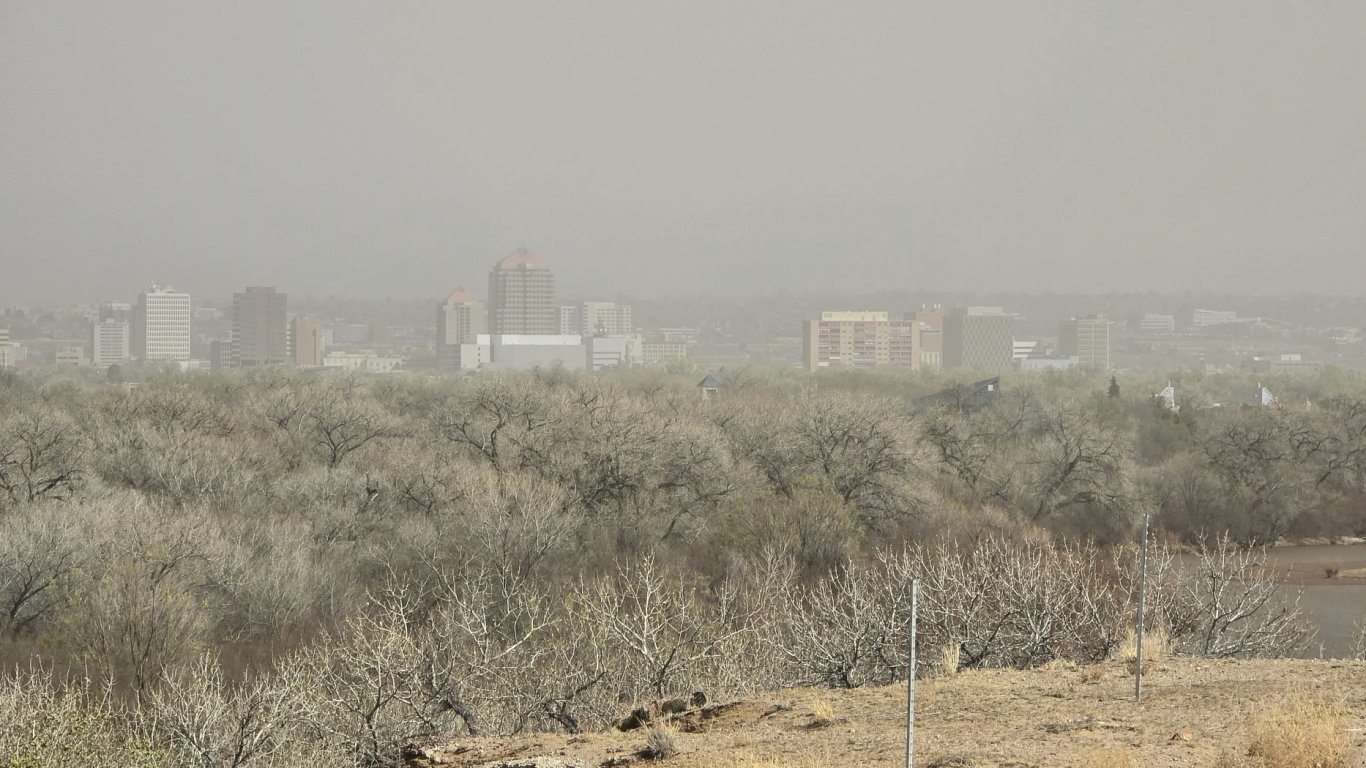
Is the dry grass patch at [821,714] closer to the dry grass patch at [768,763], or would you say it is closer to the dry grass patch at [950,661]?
the dry grass patch at [768,763]

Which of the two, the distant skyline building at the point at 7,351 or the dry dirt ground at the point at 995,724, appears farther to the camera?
the distant skyline building at the point at 7,351

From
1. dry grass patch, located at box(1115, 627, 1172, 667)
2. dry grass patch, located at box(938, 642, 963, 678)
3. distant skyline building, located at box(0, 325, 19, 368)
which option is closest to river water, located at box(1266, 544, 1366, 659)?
dry grass patch, located at box(1115, 627, 1172, 667)

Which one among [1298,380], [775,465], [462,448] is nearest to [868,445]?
[775,465]

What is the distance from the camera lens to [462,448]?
2084 inches

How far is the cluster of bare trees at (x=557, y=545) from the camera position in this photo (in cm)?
1928

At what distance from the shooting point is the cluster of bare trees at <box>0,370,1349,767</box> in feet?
63.3

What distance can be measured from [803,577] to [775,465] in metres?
12.3

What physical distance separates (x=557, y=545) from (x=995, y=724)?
24.6m

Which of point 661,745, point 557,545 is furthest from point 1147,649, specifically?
point 557,545

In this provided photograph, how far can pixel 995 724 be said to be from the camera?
13875mm

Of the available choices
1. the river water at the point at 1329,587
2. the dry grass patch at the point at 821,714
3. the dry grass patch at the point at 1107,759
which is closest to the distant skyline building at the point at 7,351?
the river water at the point at 1329,587

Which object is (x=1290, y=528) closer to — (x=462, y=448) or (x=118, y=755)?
(x=462, y=448)

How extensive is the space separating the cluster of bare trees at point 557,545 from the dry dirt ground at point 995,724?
236 centimetres

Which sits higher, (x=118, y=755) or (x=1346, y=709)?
(x=1346, y=709)
